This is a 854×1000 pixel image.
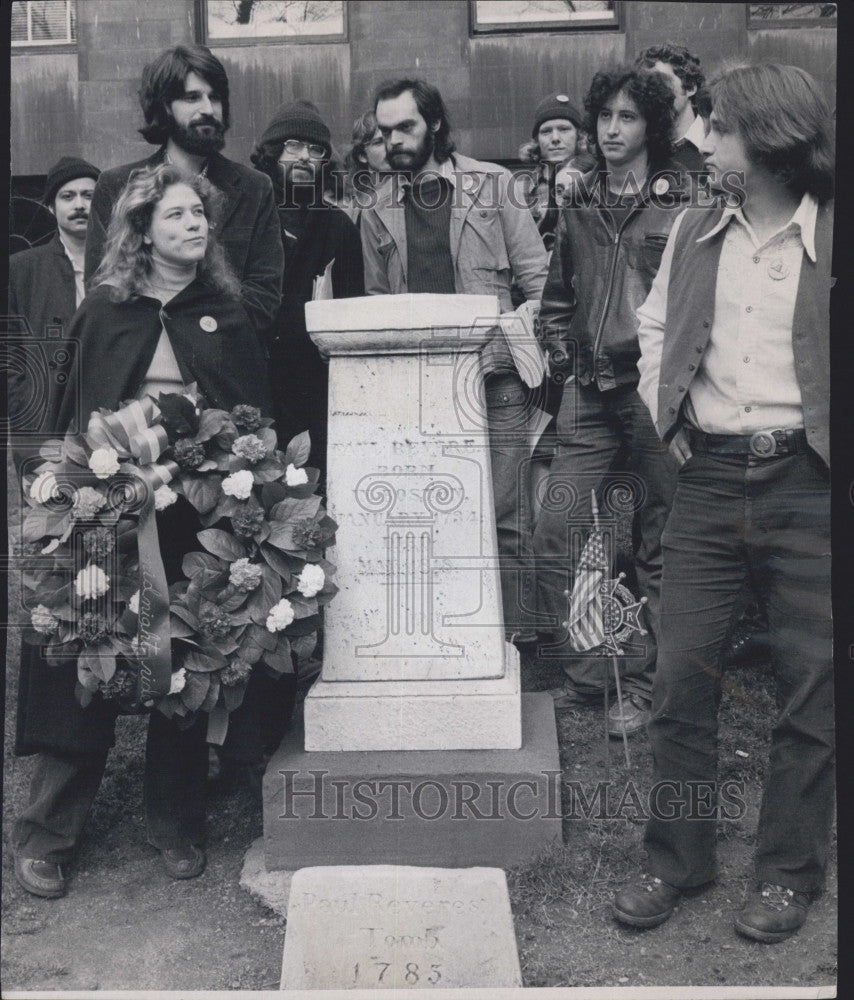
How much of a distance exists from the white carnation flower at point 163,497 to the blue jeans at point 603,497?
134 cm

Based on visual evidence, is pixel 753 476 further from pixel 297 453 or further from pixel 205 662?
pixel 205 662

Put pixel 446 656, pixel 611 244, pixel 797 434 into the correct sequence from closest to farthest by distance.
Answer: pixel 797 434 → pixel 446 656 → pixel 611 244

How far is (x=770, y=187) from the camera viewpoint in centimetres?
327

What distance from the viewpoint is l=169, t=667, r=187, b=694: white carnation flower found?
354cm

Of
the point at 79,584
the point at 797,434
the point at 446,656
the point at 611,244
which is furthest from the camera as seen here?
the point at 611,244

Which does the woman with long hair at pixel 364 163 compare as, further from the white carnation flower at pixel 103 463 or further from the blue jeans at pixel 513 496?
the white carnation flower at pixel 103 463

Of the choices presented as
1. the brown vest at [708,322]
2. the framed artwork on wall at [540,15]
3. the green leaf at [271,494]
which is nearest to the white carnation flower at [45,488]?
the green leaf at [271,494]

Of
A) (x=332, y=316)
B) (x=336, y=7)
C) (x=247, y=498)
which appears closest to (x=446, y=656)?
(x=247, y=498)

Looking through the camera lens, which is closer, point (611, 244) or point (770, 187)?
point (770, 187)

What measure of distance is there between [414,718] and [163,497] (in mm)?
968

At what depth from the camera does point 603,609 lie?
4.05 metres

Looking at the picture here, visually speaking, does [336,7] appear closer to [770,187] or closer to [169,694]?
[770,187]

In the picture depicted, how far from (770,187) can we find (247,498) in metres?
1.62

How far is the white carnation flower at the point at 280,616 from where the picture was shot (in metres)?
3.58
